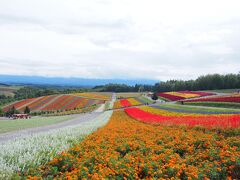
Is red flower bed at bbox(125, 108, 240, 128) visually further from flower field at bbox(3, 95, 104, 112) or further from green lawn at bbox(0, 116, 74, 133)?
flower field at bbox(3, 95, 104, 112)

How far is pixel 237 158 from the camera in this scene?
24.1 ft

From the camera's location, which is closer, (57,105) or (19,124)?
(19,124)

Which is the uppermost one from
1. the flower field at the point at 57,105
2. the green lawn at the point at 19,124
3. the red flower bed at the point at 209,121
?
the red flower bed at the point at 209,121

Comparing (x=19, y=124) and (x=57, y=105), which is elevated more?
(x=19, y=124)

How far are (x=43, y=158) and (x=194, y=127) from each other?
1125cm

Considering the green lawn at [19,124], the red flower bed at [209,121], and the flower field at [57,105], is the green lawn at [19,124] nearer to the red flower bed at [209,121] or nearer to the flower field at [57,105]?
the red flower bed at [209,121]

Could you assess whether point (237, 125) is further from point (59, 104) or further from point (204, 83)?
point (204, 83)

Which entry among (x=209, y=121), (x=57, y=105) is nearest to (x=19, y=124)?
(x=209, y=121)

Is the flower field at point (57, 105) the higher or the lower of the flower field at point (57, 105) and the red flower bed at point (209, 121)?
the lower

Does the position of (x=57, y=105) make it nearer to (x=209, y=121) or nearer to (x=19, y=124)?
(x=19, y=124)

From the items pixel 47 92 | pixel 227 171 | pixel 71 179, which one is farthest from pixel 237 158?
pixel 47 92

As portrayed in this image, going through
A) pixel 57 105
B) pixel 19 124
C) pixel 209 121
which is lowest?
pixel 57 105

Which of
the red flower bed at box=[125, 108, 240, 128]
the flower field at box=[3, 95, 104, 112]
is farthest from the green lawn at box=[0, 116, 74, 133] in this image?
→ the flower field at box=[3, 95, 104, 112]

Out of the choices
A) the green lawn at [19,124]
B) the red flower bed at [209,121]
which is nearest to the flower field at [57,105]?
the green lawn at [19,124]
